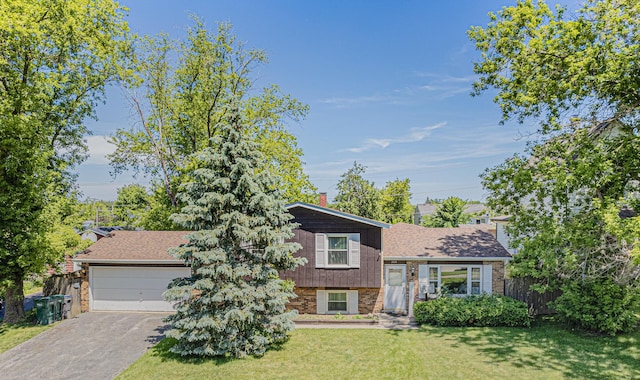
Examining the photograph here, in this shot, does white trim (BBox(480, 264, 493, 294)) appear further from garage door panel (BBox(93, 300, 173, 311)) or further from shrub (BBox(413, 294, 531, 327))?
garage door panel (BBox(93, 300, 173, 311))

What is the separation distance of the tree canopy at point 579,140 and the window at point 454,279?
91.0 inches

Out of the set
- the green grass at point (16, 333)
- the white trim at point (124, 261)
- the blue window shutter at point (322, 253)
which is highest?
the blue window shutter at point (322, 253)

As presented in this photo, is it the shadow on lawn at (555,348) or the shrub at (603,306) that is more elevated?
the shrub at (603,306)

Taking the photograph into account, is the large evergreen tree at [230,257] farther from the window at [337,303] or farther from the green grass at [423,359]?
the window at [337,303]

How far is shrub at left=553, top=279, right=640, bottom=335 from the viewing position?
11.4 m

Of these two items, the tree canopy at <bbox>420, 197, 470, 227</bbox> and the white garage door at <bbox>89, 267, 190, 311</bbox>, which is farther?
the tree canopy at <bbox>420, 197, 470, 227</bbox>

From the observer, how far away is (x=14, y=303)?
14305 millimetres

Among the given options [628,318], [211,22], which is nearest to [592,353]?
[628,318]

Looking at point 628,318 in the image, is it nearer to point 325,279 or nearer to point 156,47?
point 325,279

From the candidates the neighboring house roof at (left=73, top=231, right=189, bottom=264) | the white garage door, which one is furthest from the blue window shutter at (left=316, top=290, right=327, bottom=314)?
the neighboring house roof at (left=73, top=231, right=189, bottom=264)

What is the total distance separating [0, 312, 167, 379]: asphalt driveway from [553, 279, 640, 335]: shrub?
15106 millimetres

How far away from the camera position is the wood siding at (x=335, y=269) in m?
14.9

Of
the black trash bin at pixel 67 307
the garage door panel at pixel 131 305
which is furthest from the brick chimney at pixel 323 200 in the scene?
the black trash bin at pixel 67 307

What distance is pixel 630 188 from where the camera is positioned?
1155 centimetres
